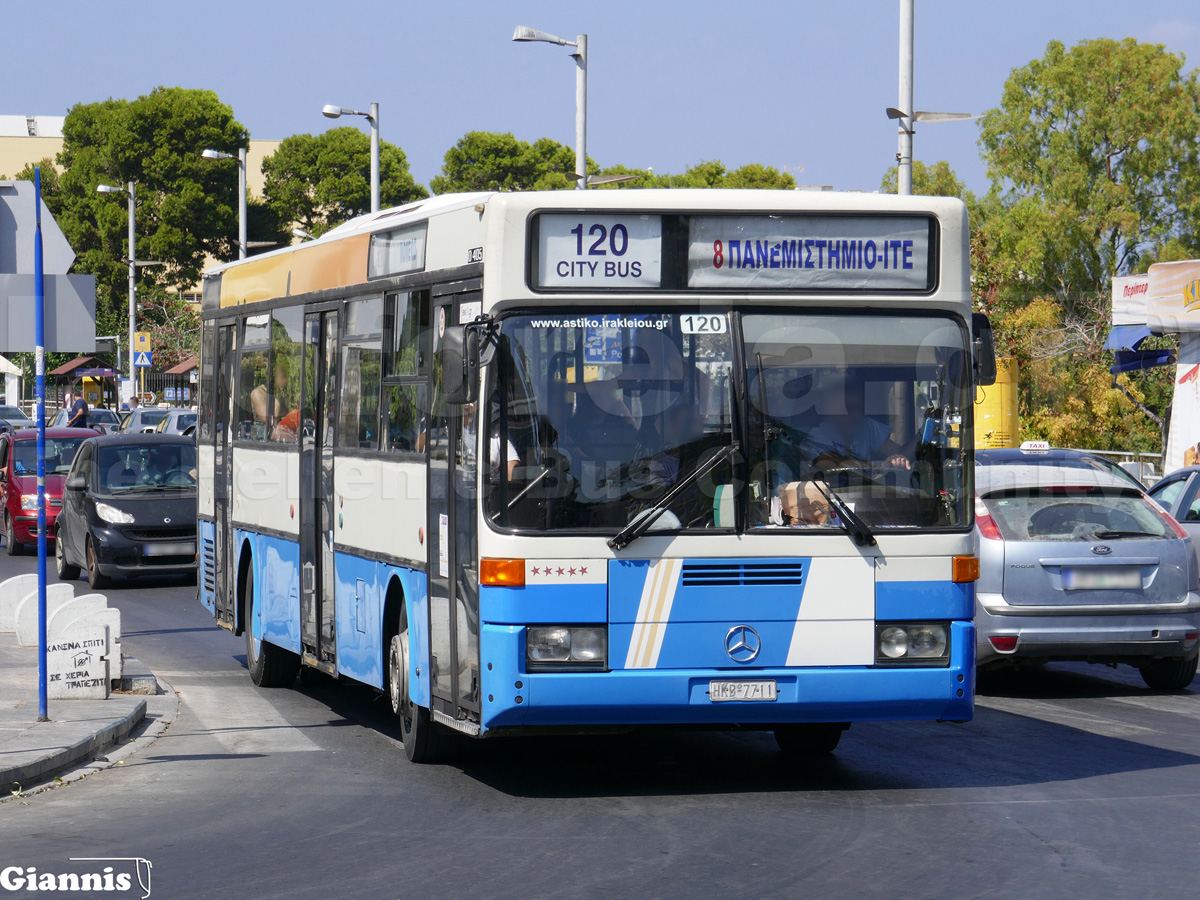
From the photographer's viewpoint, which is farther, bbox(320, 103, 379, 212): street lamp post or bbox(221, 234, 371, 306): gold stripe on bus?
bbox(320, 103, 379, 212): street lamp post

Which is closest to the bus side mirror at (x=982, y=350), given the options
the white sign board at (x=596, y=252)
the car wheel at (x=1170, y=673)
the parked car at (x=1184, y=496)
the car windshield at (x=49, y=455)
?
the white sign board at (x=596, y=252)

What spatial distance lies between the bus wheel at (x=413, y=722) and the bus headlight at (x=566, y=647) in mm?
1550

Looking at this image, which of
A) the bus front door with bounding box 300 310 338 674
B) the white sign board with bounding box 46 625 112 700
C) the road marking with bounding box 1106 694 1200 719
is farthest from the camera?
the road marking with bounding box 1106 694 1200 719

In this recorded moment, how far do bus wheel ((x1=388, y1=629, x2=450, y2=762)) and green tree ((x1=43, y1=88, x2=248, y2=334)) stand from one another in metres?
66.5

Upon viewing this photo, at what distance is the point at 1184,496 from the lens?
15109mm

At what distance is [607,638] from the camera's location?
26.2ft

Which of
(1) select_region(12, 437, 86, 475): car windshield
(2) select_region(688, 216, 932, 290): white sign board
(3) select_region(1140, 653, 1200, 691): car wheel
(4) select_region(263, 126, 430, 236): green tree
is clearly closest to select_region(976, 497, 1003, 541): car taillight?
(3) select_region(1140, 653, 1200, 691): car wheel

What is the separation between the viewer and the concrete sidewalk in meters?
9.04

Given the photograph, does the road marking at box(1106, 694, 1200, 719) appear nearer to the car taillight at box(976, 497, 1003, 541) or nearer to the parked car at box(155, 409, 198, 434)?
the car taillight at box(976, 497, 1003, 541)

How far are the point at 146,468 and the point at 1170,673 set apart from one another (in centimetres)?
1286

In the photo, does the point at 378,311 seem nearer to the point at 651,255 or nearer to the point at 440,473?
the point at 440,473

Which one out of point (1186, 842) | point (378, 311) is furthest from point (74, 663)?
point (1186, 842)

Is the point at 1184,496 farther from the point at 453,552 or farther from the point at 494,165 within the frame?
the point at 494,165

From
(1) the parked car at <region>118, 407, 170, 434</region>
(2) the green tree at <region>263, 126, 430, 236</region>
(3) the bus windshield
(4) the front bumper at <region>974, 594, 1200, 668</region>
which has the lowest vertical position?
(4) the front bumper at <region>974, 594, 1200, 668</region>
